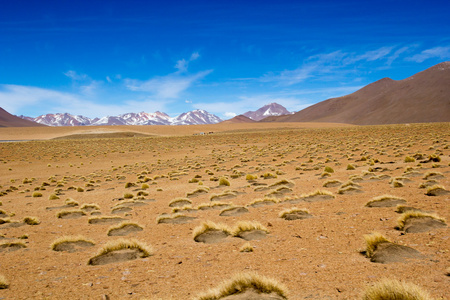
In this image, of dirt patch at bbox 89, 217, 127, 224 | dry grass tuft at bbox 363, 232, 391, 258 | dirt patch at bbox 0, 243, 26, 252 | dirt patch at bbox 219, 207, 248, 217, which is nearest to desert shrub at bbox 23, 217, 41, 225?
dirt patch at bbox 89, 217, 127, 224

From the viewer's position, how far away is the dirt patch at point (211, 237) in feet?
24.7

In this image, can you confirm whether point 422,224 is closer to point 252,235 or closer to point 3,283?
point 252,235

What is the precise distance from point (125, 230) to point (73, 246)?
1631 millimetres

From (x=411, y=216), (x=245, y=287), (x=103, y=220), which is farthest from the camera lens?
(x=103, y=220)

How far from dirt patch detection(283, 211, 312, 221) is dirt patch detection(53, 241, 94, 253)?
554cm

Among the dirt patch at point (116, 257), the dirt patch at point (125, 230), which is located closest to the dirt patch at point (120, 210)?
the dirt patch at point (125, 230)

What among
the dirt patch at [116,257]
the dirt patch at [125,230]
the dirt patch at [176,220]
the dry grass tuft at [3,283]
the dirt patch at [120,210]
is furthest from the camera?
the dirt patch at [120,210]

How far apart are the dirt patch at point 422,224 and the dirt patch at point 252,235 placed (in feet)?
10.8

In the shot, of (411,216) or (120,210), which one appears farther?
(120,210)

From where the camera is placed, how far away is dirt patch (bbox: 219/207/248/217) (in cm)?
1033

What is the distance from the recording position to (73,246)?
24.7 ft

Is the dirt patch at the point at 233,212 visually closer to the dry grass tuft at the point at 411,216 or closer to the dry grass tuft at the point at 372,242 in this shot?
the dry grass tuft at the point at 411,216

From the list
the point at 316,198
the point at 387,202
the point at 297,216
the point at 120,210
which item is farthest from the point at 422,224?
the point at 120,210

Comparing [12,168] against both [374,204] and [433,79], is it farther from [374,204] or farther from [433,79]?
[433,79]
